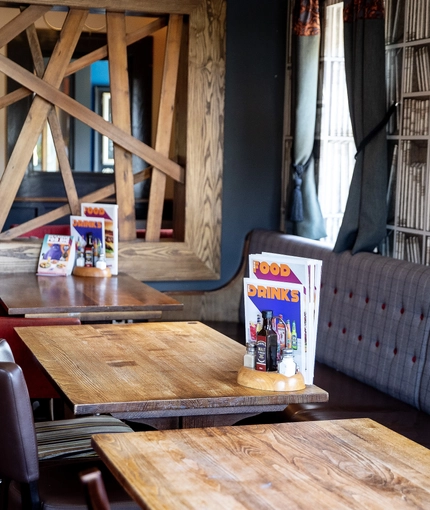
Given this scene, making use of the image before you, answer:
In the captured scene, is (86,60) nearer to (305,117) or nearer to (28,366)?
(305,117)

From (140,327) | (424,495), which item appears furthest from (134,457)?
(140,327)

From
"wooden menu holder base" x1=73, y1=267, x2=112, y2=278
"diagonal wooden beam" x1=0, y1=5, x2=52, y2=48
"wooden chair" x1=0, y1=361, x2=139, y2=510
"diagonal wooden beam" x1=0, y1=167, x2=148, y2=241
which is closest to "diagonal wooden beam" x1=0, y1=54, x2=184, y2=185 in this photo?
"diagonal wooden beam" x1=0, y1=5, x2=52, y2=48

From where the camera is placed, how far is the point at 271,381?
247 cm

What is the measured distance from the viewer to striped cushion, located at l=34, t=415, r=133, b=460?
264 cm

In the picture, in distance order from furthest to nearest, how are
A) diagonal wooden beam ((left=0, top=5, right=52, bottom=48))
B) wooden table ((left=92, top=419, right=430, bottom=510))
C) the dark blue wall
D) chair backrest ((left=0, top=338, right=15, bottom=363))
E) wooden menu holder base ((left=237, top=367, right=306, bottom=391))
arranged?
the dark blue wall
diagonal wooden beam ((left=0, top=5, right=52, bottom=48))
chair backrest ((left=0, top=338, right=15, bottom=363))
wooden menu holder base ((left=237, top=367, right=306, bottom=391))
wooden table ((left=92, top=419, right=430, bottom=510))

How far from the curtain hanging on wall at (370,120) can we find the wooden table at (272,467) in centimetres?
211

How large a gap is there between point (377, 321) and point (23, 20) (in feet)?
8.95

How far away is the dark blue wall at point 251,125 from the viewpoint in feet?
17.5

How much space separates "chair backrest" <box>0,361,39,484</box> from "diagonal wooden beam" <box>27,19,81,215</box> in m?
2.84

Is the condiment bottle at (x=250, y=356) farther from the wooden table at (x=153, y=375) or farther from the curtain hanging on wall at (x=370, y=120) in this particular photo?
the curtain hanging on wall at (x=370, y=120)

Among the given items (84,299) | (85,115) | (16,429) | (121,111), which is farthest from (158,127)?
(16,429)

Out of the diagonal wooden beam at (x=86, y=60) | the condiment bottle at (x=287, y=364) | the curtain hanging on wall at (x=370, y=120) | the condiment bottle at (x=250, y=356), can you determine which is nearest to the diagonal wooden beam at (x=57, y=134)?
the diagonal wooden beam at (x=86, y=60)

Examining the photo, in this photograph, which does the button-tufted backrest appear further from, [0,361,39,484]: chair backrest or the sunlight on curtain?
[0,361,39,484]: chair backrest

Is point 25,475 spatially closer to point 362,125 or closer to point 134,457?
point 134,457
